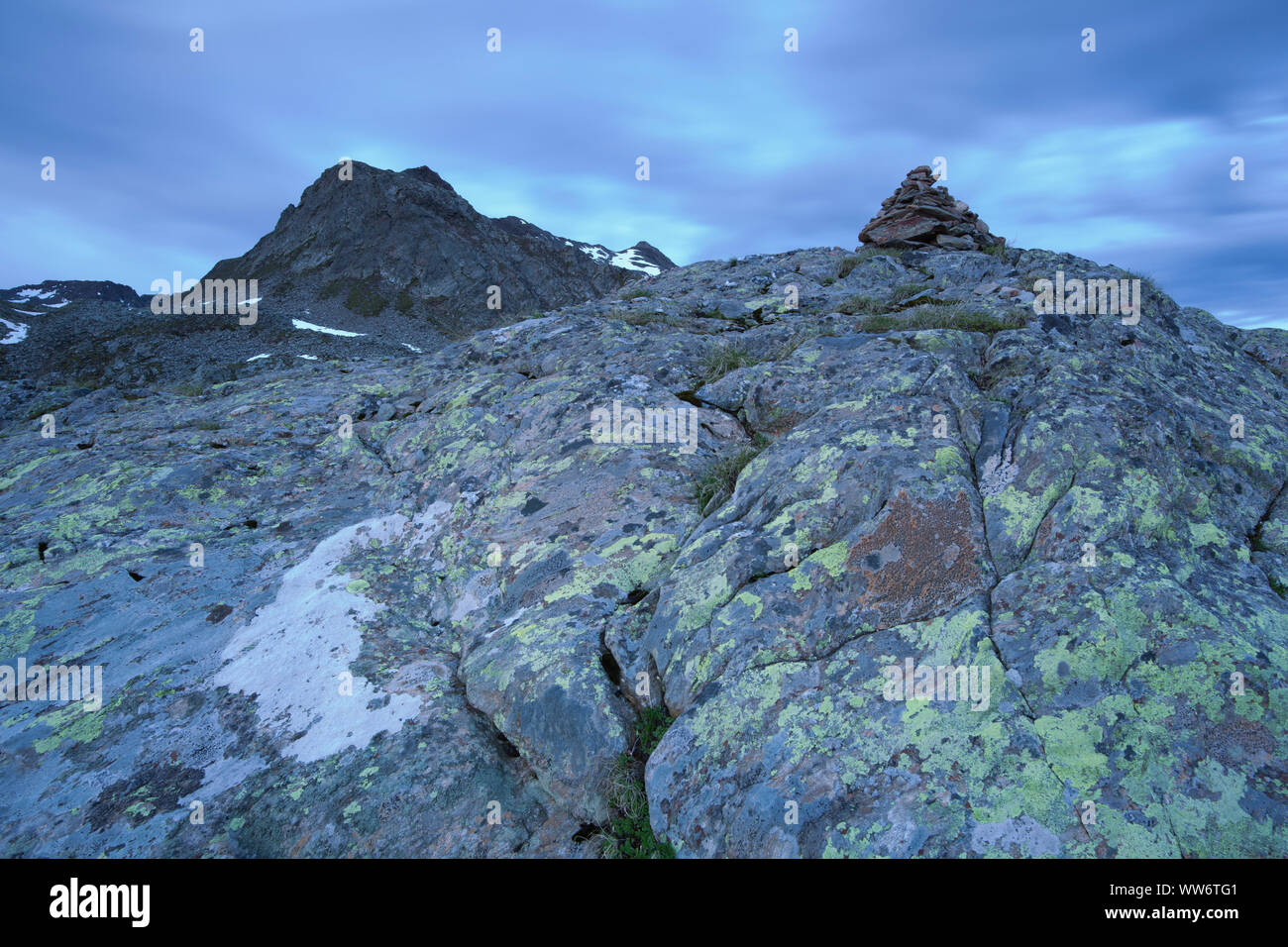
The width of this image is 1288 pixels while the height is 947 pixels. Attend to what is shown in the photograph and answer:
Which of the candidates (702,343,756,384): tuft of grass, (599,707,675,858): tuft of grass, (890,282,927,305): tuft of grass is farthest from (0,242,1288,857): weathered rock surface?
(890,282,927,305): tuft of grass

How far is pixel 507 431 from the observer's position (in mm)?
10430

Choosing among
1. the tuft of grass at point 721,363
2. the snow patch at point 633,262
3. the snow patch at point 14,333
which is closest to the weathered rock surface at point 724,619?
the tuft of grass at point 721,363

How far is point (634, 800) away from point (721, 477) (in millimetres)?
4418

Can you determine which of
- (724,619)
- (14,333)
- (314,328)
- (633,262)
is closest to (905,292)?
(724,619)

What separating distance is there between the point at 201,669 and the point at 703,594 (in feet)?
18.8

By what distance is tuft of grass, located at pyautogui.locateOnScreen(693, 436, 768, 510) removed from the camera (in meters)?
7.95

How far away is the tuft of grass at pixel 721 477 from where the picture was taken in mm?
7953

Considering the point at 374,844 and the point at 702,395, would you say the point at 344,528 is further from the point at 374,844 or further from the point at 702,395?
the point at 702,395

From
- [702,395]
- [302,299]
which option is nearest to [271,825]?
[702,395]

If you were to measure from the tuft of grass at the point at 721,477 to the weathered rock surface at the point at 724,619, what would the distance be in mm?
181

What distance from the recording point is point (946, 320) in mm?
10258

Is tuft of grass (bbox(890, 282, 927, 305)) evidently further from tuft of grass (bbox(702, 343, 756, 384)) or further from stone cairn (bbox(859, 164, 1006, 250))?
stone cairn (bbox(859, 164, 1006, 250))

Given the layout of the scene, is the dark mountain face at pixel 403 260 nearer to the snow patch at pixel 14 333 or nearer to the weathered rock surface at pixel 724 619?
the snow patch at pixel 14 333

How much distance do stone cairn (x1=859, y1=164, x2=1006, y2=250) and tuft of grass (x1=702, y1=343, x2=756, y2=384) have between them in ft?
49.5
